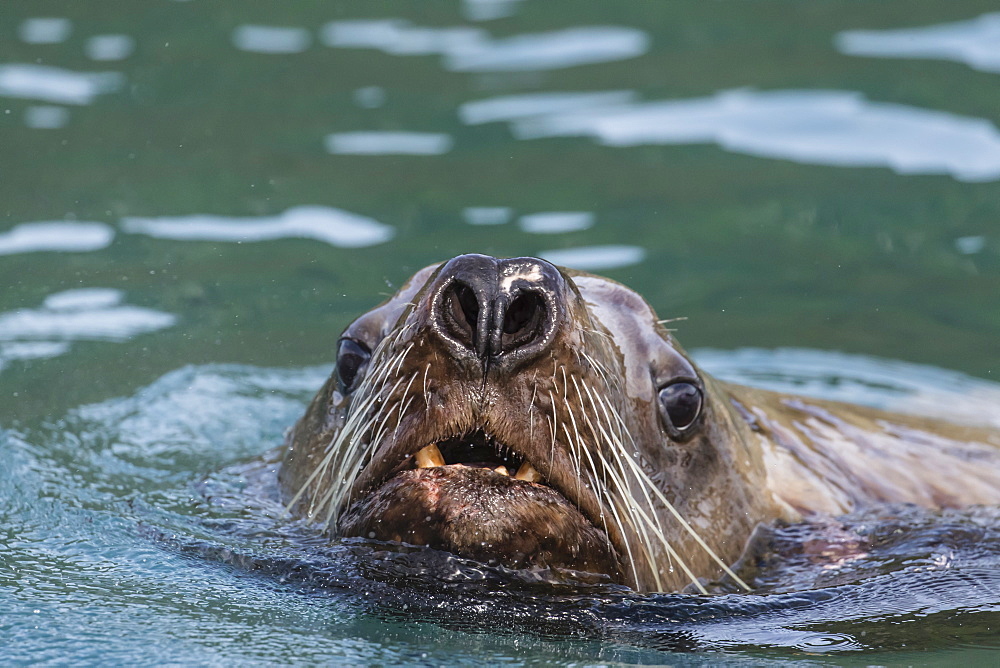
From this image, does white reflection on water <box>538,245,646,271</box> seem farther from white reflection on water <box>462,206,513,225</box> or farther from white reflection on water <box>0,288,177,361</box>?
white reflection on water <box>0,288,177,361</box>

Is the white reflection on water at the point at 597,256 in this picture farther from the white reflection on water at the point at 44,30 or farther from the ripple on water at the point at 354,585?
the white reflection on water at the point at 44,30

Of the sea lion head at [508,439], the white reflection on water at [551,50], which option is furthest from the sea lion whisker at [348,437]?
the white reflection on water at [551,50]

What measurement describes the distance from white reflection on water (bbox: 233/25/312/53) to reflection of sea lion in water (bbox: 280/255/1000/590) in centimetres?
700

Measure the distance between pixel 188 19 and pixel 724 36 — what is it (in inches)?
166

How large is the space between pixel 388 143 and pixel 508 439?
635cm

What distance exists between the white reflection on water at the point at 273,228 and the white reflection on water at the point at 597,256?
3.43 feet

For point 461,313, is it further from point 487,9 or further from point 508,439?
point 487,9

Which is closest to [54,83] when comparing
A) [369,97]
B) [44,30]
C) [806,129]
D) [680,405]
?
[44,30]

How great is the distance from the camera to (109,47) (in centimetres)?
1100

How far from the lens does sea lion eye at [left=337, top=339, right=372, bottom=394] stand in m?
4.33

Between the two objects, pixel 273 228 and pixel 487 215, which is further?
pixel 487 215

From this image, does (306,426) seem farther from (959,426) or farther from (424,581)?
(959,426)

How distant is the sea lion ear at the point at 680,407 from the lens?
4.35 m

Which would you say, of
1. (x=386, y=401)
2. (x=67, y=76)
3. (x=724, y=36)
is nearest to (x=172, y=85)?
(x=67, y=76)
